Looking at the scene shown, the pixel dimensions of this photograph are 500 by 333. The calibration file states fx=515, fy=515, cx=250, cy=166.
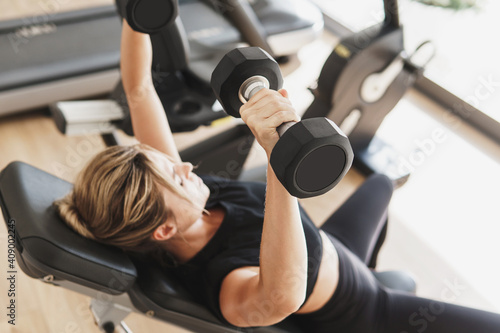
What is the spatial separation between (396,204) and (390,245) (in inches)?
10.5

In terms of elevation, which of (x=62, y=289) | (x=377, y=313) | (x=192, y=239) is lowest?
(x=62, y=289)

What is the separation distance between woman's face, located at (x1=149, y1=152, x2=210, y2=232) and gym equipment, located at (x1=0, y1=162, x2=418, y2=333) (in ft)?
0.51

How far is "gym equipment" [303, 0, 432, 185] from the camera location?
2.06m

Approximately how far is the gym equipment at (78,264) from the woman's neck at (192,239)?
58 mm

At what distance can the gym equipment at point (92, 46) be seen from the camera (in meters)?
2.34

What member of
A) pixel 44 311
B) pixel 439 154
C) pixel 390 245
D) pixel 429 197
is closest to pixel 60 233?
pixel 44 311

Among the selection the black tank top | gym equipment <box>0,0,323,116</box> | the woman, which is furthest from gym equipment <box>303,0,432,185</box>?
the black tank top

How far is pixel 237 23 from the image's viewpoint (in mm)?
2775

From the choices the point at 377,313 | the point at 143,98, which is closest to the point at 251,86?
the point at 143,98

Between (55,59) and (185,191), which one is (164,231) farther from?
(55,59)

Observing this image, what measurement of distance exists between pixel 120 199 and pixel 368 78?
4.47 ft

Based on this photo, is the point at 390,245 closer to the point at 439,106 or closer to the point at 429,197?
the point at 429,197

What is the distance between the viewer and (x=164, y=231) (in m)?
1.19

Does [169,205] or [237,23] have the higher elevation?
[169,205]
